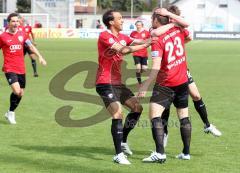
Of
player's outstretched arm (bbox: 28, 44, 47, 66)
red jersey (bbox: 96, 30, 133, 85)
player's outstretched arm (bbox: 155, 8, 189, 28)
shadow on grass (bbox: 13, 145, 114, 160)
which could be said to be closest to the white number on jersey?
player's outstretched arm (bbox: 155, 8, 189, 28)

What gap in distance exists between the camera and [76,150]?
8914 mm

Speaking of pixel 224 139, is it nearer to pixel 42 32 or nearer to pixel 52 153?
pixel 52 153

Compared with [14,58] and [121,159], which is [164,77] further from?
[14,58]

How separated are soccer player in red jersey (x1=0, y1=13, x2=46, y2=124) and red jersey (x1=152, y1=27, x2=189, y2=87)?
424 cm

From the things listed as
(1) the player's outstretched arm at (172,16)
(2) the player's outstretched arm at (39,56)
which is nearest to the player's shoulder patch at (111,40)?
Answer: (1) the player's outstretched arm at (172,16)

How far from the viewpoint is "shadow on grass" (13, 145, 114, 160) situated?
339 inches

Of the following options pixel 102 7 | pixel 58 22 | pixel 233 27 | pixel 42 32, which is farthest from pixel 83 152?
pixel 102 7

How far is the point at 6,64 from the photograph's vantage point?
1162 cm

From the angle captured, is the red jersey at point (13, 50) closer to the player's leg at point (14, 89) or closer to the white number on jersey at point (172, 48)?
the player's leg at point (14, 89)


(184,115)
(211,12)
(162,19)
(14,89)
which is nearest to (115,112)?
(184,115)

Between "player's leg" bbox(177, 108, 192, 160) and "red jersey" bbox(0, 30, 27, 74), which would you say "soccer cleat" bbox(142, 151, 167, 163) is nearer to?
"player's leg" bbox(177, 108, 192, 160)

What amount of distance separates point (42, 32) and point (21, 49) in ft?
179

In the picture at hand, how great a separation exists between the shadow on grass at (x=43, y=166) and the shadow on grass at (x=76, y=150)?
51 cm

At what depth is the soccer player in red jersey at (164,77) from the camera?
773cm
